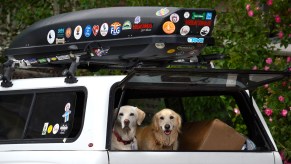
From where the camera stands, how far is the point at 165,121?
20.6ft

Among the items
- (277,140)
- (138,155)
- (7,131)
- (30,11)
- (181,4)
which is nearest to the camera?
(138,155)

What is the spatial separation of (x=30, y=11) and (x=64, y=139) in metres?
6.30

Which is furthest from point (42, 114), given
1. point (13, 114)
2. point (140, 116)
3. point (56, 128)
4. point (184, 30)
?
point (184, 30)

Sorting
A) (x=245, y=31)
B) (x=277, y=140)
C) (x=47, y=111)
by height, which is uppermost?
(x=245, y=31)

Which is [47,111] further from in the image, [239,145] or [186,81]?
[239,145]

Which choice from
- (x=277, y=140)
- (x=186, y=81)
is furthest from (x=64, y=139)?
(x=277, y=140)

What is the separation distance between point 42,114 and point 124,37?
97 cm

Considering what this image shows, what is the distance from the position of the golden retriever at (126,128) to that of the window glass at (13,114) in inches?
31.2

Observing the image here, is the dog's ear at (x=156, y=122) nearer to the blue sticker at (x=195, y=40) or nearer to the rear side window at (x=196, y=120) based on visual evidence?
the rear side window at (x=196, y=120)

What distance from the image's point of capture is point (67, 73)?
6.00 metres

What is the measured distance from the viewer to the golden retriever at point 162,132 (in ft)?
20.7

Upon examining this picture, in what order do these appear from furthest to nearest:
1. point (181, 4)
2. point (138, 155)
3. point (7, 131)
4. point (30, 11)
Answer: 1. point (30, 11)
2. point (181, 4)
3. point (7, 131)
4. point (138, 155)

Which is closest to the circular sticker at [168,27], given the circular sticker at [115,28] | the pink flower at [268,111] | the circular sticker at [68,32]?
the circular sticker at [115,28]

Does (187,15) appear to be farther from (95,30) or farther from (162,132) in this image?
(162,132)
